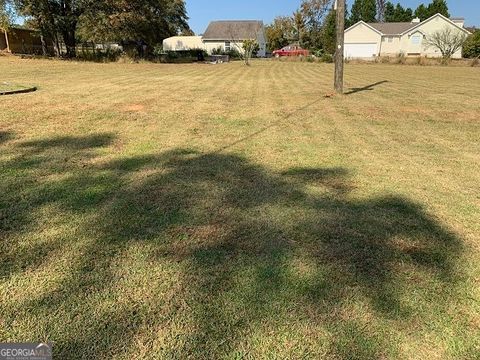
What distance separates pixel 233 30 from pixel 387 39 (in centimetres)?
2361

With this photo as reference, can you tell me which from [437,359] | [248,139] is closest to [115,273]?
[437,359]

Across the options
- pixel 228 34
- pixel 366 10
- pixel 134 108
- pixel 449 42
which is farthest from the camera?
pixel 366 10

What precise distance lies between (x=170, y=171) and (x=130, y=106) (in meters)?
5.09

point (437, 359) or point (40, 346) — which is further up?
point (40, 346)

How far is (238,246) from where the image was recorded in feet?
9.47

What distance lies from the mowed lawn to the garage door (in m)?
53.9

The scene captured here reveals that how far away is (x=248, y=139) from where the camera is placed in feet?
20.7

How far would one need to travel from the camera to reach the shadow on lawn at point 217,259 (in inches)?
80.4

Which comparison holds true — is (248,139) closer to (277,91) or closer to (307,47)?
(277,91)

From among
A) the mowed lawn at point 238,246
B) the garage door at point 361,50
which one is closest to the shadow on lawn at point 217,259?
the mowed lawn at point 238,246

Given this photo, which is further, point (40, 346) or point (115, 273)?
point (115, 273)

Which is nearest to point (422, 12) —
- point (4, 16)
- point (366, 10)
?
point (366, 10)

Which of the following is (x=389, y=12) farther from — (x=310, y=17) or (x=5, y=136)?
(x=5, y=136)

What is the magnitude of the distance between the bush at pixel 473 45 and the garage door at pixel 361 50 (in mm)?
12376
